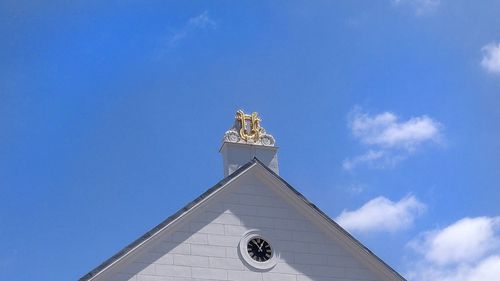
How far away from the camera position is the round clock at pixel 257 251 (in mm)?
34406

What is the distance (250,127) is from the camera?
126 feet

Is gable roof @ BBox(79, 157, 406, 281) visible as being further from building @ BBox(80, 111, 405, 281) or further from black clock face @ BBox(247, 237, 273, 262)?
black clock face @ BBox(247, 237, 273, 262)

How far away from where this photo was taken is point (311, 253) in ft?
116

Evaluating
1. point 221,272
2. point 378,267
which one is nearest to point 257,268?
point 221,272

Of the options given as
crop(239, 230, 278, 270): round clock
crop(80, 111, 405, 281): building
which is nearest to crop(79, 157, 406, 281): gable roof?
crop(80, 111, 405, 281): building

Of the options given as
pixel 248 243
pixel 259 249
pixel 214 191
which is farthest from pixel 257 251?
pixel 214 191

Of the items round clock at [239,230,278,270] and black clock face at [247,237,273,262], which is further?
black clock face at [247,237,273,262]

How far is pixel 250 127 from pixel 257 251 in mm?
5327

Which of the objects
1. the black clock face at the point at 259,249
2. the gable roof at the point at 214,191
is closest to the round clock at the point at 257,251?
the black clock face at the point at 259,249

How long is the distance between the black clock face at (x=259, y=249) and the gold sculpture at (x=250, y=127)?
4543 millimetres

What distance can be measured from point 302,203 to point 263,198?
1.19 metres

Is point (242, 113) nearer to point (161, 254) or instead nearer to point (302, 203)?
point (302, 203)

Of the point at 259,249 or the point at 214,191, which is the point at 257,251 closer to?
the point at 259,249

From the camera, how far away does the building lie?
110 ft
